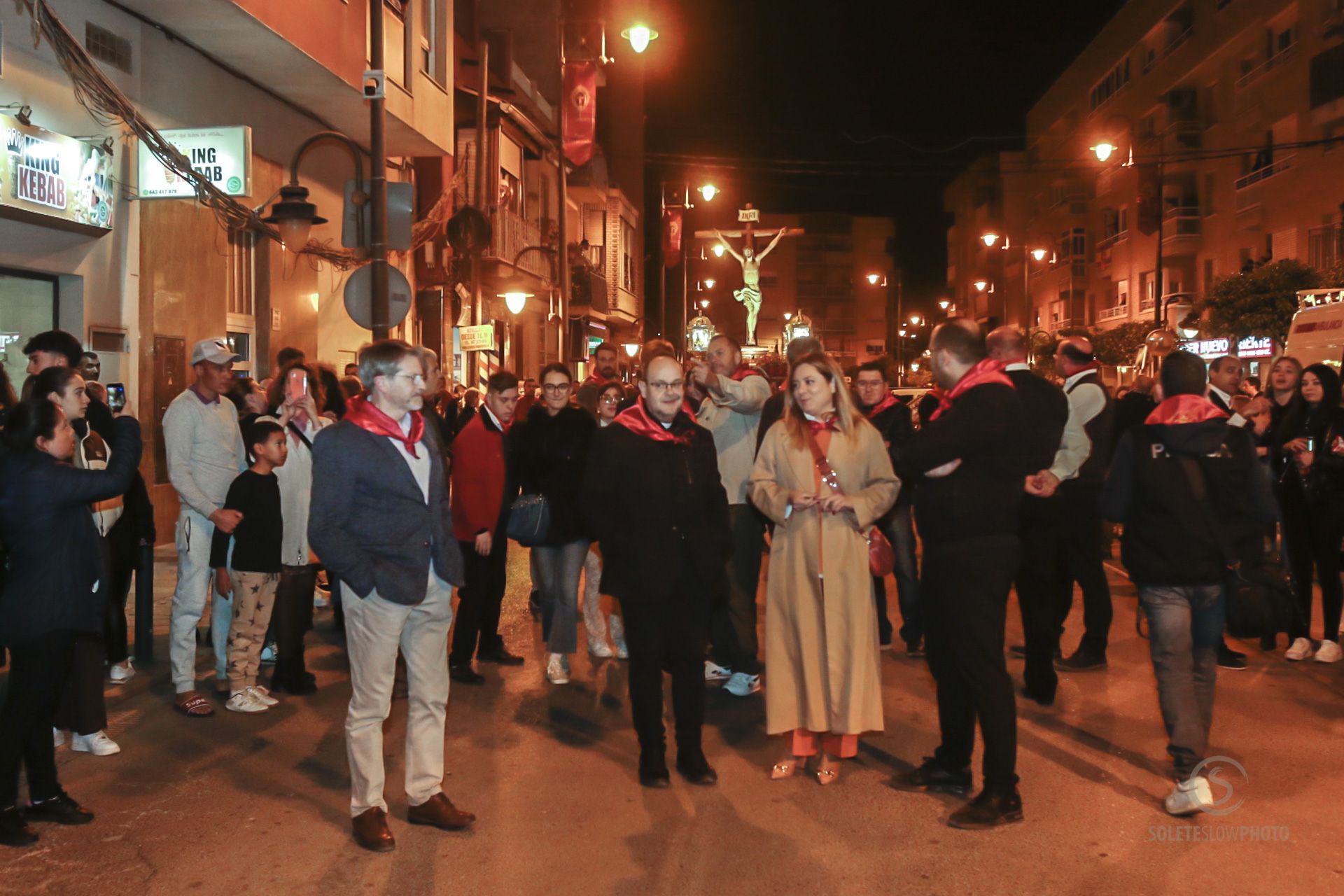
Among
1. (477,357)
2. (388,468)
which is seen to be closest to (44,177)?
(388,468)

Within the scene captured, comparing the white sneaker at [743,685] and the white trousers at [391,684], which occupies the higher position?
the white trousers at [391,684]

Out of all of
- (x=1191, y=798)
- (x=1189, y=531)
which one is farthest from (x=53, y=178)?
(x=1191, y=798)

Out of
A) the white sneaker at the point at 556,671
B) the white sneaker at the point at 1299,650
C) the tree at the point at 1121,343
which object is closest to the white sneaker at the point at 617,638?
the white sneaker at the point at 556,671

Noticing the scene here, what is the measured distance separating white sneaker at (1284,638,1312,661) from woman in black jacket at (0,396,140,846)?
7.25 metres

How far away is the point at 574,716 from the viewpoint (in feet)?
22.1

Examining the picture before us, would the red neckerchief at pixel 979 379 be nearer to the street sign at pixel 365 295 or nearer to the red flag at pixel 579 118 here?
the street sign at pixel 365 295

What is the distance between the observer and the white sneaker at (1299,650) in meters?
7.80

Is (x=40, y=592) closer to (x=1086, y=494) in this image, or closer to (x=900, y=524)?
(x=900, y=524)

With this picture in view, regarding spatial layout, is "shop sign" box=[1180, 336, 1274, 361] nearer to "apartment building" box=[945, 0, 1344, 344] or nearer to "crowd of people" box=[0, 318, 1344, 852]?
"apartment building" box=[945, 0, 1344, 344]

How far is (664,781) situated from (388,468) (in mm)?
2014

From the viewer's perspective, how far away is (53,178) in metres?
11.4

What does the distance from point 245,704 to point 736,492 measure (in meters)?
3.23

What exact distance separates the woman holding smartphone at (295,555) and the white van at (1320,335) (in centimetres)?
1112

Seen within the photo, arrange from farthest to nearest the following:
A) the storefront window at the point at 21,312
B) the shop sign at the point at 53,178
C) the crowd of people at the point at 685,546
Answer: the storefront window at the point at 21,312, the shop sign at the point at 53,178, the crowd of people at the point at 685,546
